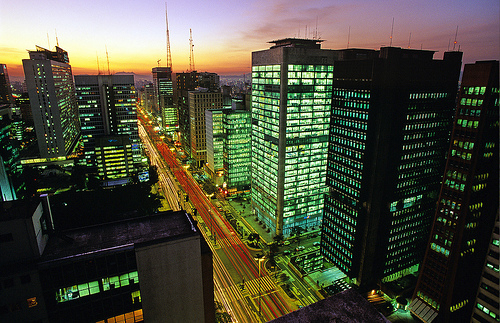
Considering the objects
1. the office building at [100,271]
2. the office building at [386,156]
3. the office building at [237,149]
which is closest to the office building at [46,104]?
the office building at [237,149]

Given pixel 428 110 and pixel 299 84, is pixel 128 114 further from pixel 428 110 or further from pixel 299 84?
pixel 428 110

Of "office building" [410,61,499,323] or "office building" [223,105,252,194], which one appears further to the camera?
"office building" [223,105,252,194]

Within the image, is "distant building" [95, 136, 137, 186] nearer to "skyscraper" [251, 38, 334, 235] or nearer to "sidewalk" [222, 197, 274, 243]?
"sidewalk" [222, 197, 274, 243]

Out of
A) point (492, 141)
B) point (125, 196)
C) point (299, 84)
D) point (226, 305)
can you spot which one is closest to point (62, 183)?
point (125, 196)

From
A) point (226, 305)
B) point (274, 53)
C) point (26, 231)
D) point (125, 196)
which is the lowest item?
point (226, 305)

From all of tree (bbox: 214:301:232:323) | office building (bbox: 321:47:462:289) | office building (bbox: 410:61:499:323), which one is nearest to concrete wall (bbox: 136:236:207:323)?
tree (bbox: 214:301:232:323)

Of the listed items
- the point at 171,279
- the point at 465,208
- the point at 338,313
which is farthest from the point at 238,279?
the point at 338,313

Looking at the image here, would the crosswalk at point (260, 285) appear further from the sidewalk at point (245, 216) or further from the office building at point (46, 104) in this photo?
the office building at point (46, 104)

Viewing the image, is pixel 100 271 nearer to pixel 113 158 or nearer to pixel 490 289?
pixel 490 289
